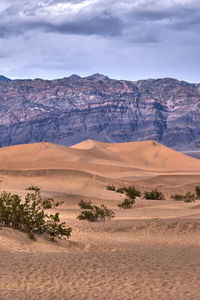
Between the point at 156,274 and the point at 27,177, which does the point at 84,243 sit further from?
the point at 27,177

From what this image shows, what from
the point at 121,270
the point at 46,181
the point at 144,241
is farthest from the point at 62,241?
the point at 46,181

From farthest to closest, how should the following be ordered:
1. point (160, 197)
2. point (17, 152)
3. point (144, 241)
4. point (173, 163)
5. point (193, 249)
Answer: point (173, 163)
point (17, 152)
point (160, 197)
point (144, 241)
point (193, 249)

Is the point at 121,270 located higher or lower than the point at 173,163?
lower

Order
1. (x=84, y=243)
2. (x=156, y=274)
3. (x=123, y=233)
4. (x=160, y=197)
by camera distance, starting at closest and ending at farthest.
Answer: (x=156, y=274) → (x=84, y=243) → (x=123, y=233) → (x=160, y=197)

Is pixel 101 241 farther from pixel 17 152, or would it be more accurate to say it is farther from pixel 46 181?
pixel 17 152

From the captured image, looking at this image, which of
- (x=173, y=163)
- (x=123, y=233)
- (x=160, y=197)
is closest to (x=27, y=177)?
(x=160, y=197)

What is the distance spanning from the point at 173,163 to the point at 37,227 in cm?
8622

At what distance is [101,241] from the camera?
1723 centimetres

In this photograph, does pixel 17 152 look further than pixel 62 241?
Yes

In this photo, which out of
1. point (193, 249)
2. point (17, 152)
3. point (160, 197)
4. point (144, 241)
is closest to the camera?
→ point (193, 249)

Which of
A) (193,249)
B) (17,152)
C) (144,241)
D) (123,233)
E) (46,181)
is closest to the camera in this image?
(193,249)

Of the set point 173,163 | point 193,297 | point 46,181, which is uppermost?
point 173,163

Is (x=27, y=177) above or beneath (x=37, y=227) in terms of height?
above

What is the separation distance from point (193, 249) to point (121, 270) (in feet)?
15.8
